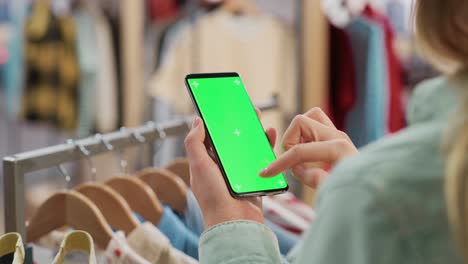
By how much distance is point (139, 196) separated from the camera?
155 centimetres

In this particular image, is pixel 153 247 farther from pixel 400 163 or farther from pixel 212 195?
pixel 400 163

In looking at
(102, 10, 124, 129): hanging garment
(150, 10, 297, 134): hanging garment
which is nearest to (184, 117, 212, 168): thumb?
(150, 10, 297, 134): hanging garment

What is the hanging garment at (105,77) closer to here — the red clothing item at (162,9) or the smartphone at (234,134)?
the red clothing item at (162,9)

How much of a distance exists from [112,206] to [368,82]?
7.24 feet

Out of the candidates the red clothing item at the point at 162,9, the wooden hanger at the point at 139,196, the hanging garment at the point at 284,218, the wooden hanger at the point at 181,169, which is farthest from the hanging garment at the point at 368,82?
the wooden hanger at the point at 139,196

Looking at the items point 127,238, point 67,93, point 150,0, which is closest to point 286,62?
point 150,0

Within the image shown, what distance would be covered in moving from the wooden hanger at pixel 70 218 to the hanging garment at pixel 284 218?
1.63ft

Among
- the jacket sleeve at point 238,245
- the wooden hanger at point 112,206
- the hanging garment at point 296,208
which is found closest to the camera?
the jacket sleeve at point 238,245

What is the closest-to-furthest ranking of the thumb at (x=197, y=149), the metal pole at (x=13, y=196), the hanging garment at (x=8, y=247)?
the thumb at (x=197, y=149)
the hanging garment at (x=8, y=247)
the metal pole at (x=13, y=196)

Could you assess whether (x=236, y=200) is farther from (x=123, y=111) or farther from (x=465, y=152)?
(x=123, y=111)

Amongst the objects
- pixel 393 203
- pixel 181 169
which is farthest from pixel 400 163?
pixel 181 169

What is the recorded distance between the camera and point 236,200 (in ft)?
3.36

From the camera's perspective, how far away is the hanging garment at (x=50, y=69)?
347cm

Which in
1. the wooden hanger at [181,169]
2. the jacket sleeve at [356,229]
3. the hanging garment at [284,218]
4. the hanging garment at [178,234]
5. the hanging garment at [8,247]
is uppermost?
the jacket sleeve at [356,229]
